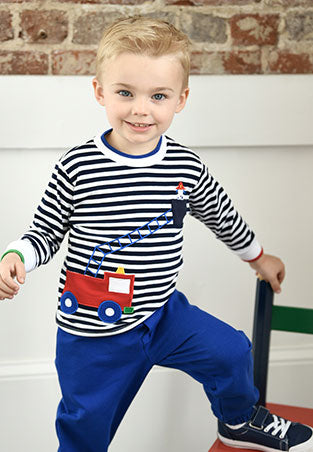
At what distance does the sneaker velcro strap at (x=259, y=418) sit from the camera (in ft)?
4.41

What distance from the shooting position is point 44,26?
1586 mm

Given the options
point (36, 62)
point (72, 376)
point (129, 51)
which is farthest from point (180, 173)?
point (36, 62)

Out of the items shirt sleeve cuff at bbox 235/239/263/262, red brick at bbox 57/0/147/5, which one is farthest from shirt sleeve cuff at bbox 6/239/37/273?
red brick at bbox 57/0/147/5

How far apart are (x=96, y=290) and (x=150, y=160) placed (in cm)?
26

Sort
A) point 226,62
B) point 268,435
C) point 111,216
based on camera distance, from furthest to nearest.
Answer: point 226,62 < point 268,435 < point 111,216

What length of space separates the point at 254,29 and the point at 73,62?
1.57ft

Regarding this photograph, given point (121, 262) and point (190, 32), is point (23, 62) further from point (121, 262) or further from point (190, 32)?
point (121, 262)

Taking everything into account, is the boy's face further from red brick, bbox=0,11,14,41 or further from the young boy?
red brick, bbox=0,11,14,41

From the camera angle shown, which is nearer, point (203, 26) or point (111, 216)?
point (111, 216)

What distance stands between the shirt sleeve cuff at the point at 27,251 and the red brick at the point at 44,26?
0.63 m

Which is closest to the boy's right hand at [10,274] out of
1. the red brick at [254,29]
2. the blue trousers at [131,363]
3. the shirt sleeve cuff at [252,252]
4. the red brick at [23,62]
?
the blue trousers at [131,363]

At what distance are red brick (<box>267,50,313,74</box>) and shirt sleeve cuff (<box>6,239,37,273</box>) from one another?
2.90ft

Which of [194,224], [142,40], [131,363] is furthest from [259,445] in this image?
[142,40]

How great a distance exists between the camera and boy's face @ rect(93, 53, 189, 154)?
1.11 metres
